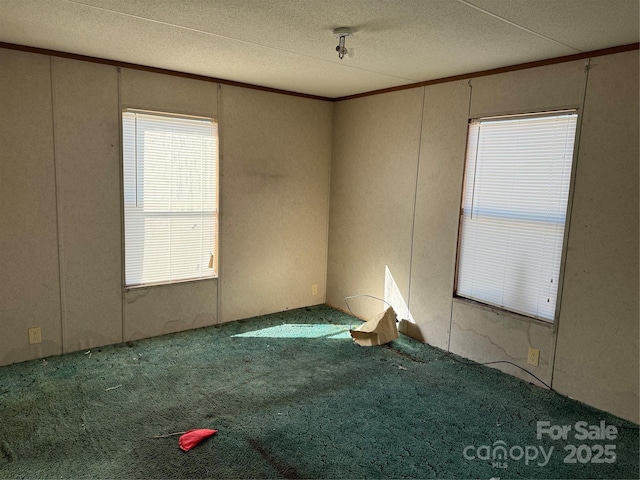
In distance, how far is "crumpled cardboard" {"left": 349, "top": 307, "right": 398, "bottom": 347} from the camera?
12.8ft

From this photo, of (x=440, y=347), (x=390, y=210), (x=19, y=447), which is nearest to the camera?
(x=19, y=447)

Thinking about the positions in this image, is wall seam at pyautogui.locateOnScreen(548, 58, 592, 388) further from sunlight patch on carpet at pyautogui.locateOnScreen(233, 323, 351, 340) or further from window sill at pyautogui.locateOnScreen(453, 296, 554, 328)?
sunlight patch on carpet at pyautogui.locateOnScreen(233, 323, 351, 340)

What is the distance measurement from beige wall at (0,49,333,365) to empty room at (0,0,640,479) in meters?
0.02

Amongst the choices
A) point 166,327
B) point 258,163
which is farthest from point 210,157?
point 166,327

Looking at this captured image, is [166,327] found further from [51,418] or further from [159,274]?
[51,418]

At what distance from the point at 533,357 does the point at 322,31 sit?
2593 millimetres

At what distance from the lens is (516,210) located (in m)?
3.28

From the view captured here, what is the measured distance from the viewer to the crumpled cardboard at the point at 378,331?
3912mm

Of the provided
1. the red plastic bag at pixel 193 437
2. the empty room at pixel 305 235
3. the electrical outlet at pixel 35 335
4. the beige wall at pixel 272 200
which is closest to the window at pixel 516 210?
the empty room at pixel 305 235

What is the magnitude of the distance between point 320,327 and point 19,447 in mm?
2533

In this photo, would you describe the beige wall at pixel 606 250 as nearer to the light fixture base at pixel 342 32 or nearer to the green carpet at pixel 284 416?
the green carpet at pixel 284 416

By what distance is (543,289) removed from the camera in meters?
3.15

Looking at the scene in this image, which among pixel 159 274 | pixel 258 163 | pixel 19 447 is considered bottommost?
pixel 19 447

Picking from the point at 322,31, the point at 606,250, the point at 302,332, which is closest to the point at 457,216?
the point at 606,250
